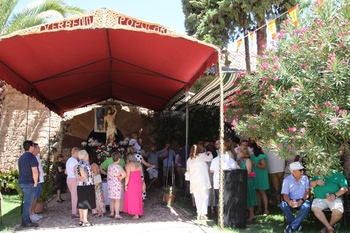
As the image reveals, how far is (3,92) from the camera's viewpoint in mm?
15156

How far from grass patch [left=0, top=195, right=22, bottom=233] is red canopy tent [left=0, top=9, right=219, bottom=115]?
2.88m

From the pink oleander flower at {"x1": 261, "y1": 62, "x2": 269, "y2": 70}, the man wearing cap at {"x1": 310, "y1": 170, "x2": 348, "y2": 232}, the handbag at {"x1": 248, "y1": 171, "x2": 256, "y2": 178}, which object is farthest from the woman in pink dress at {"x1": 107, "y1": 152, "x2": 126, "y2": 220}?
the man wearing cap at {"x1": 310, "y1": 170, "x2": 348, "y2": 232}

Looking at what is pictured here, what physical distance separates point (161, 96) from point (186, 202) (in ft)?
13.4

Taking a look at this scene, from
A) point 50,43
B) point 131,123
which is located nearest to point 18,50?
point 50,43

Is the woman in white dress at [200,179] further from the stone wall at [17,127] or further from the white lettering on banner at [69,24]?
the stone wall at [17,127]

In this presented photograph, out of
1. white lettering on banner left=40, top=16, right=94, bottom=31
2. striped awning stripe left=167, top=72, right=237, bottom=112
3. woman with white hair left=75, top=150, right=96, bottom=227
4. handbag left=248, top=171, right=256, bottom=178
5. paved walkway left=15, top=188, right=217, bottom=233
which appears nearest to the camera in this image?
white lettering on banner left=40, top=16, right=94, bottom=31

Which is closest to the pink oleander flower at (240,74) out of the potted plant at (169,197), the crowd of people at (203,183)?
the crowd of people at (203,183)

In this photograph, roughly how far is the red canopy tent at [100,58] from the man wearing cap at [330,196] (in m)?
2.89

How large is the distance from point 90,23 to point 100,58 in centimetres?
310

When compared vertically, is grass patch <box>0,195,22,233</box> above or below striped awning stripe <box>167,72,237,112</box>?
below

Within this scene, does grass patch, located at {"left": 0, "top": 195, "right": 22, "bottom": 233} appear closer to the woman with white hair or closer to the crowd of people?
the crowd of people

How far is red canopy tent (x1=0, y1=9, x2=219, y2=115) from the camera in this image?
7.05 metres

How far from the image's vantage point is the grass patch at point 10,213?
795 cm

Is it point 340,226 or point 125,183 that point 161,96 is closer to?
point 125,183
